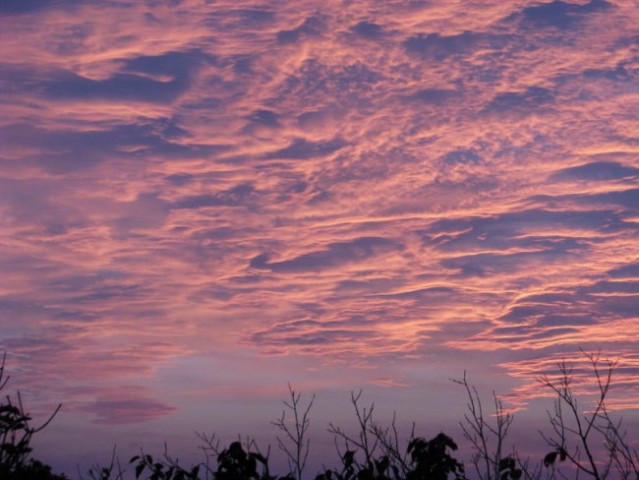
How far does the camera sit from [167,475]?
1026 centimetres

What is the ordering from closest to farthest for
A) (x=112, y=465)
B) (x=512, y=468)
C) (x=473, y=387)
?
1. (x=512, y=468)
2. (x=473, y=387)
3. (x=112, y=465)

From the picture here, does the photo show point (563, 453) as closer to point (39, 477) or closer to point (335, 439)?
point (335, 439)

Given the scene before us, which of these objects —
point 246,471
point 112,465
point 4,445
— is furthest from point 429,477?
point 112,465

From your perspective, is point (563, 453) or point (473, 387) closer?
point (563, 453)

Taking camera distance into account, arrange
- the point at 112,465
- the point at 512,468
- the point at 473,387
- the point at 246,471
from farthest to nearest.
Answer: the point at 112,465 → the point at 473,387 → the point at 512,468 → the point at 246,471

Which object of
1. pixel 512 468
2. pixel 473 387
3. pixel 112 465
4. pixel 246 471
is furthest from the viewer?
pixel 112 465

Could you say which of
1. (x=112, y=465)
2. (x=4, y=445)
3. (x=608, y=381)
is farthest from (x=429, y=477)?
(x=112, y=465)

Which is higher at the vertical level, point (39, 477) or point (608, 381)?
point (608, 381)

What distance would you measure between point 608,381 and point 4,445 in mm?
8057

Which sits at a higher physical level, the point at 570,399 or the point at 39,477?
the point at 570,399

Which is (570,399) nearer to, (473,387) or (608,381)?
(608,381)

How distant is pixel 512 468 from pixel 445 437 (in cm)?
132

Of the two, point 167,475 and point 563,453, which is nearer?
point 563,453

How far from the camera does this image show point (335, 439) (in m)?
13.7
